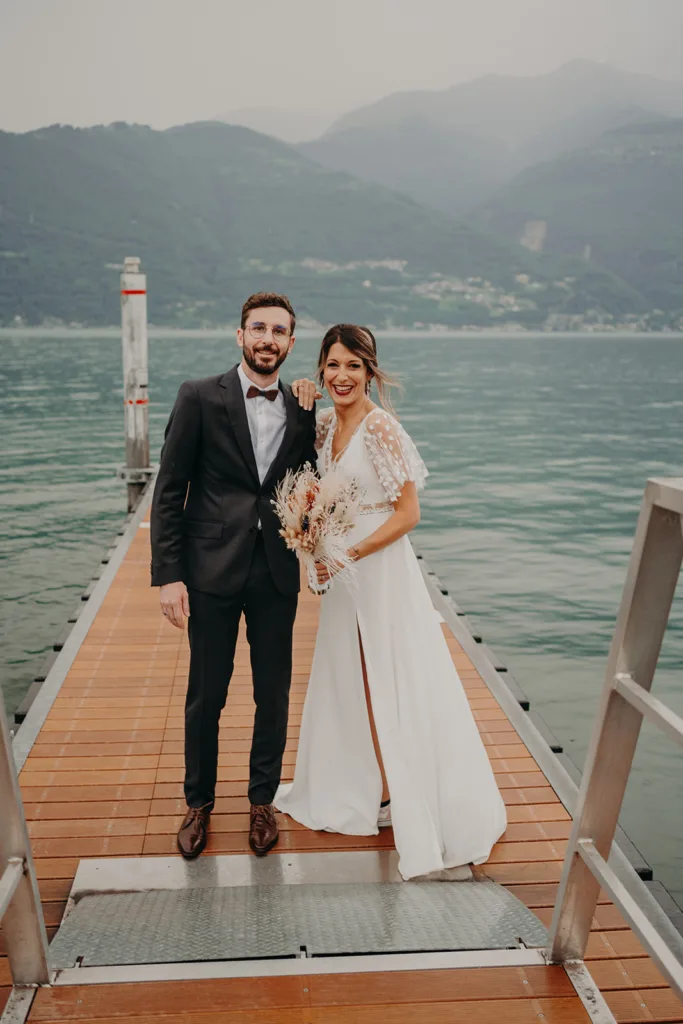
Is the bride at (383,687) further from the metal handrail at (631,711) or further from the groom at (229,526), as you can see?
the metal handrail at (631,711)

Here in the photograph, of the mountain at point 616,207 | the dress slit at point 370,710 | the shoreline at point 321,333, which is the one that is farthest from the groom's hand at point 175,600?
the mountain at point 616,207

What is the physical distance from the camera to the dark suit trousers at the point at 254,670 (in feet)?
10.6

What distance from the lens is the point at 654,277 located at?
13162 centimetres

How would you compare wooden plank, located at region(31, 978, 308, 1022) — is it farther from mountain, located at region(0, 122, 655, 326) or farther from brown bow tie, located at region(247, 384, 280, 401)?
mountain, located at region(0, 122, 655, 326)

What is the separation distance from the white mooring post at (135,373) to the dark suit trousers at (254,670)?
26.8 ft

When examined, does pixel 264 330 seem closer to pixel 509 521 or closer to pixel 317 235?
pixel 509 521

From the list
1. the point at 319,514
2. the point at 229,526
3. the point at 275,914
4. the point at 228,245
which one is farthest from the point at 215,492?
the point at 228,245

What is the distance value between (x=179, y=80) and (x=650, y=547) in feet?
558

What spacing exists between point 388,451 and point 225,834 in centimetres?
146

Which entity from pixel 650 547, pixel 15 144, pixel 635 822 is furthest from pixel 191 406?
pixel 15 144

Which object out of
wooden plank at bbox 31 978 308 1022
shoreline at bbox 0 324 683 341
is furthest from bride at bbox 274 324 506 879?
shoreline at bbox 0 324 683 341

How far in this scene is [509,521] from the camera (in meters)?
15.4

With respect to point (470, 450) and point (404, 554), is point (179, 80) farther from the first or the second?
point (404, 554)

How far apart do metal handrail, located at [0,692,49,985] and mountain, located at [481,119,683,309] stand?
13534 centimetres
